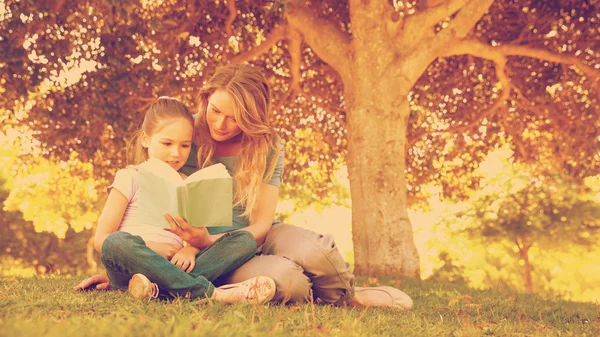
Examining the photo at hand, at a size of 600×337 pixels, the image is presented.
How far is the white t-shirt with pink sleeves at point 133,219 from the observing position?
158 inches

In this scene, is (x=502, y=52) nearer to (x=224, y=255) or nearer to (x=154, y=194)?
(x=224, y=255)

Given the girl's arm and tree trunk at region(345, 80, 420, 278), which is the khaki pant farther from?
tree trunk at region(345, 80, 420, 278)

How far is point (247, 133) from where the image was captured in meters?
4.51

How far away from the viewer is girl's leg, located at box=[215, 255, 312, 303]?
3.95m

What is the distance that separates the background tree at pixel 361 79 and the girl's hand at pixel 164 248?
3.95 m

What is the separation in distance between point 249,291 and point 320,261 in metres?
0.63

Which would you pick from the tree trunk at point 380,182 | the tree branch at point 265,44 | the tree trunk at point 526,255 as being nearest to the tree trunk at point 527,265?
the tree trunk at point 526,255

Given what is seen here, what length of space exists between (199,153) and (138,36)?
244 inches

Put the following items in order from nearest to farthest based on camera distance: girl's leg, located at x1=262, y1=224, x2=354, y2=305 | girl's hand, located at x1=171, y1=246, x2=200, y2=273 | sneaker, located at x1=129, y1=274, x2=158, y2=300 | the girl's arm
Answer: sneaker, located at x1=129, y1=274, x2=158, y2=300, girl's hand, located at x1=171, y1=246, x2=200, y2=273, the girl's arm, girl's leg, located at x1=262, y1=224, x2=354, y2=305

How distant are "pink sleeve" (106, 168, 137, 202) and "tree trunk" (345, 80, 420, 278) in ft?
16.9

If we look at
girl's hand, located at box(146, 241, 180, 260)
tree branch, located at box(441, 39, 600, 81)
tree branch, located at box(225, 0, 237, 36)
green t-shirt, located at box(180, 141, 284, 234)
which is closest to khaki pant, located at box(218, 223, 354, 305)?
green t-shirt, located at box(180, 141, 284, 234)

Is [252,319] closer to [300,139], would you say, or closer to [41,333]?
[41,333]

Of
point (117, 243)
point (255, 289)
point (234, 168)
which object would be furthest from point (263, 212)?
point (117, 243)

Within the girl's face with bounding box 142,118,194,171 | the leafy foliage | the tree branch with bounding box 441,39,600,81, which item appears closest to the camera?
the girl's face with bounding box 142,118,194,171
